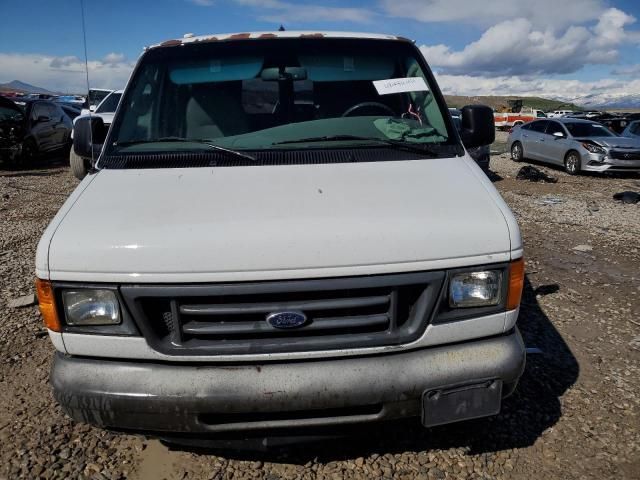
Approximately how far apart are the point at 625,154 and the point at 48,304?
593 inches

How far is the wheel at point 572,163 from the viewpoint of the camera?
47.3 ft

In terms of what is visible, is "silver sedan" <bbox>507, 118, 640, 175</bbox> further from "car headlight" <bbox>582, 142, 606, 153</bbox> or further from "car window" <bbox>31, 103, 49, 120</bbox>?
"car window" <bbox>31, 103, 49, 120</bbox>

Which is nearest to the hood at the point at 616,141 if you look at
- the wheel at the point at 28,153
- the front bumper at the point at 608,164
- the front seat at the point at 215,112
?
the front bumper at the point at 608,164

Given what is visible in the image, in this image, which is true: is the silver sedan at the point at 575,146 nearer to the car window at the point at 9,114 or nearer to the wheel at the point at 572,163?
the wheel at the point at 572,163

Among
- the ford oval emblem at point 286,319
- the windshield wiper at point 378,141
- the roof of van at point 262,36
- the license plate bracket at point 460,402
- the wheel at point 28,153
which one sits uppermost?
the roof of van at point 262,36

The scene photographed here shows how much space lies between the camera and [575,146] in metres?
14.5

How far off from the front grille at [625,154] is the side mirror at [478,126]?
12.3m

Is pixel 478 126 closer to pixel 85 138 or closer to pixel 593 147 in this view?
pixel 85 138

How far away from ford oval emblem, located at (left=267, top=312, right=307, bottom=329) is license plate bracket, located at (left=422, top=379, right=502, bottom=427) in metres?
0.62

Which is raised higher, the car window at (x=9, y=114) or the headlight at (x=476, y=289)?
the headlight at (x=476, y=289)

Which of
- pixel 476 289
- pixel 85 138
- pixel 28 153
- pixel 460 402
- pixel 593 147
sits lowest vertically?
pixel 28 153

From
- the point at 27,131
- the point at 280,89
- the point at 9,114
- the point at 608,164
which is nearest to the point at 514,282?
the point at 280,89

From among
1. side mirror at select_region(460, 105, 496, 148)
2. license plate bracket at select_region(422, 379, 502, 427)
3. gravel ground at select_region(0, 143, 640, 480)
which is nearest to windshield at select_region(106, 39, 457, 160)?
side mirror at select_region(460, 105, 496, 148)

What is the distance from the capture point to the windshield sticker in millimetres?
3377
